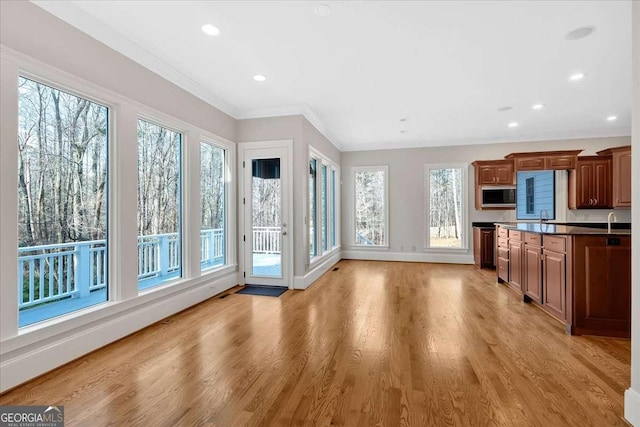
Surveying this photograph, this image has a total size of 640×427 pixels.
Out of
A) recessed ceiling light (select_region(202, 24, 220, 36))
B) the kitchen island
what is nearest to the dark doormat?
recessed ceiling light (select_region(202, 24, 220, 36))

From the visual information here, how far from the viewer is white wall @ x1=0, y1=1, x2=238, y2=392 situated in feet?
6.54

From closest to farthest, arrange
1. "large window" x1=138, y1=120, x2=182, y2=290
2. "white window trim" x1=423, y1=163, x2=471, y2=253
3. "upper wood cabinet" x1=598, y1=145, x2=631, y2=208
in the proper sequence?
"large window" x1=138, y1=120, x2=182, y2=290 < "upper wood cabinet" x1=598, y1=145, x2=631, y2=208 < "white window trim" x1=423, y1=163, x2=471, y2=253

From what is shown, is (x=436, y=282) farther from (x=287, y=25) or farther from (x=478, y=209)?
(x=287, y=25)

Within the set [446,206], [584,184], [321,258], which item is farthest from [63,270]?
[584,184]

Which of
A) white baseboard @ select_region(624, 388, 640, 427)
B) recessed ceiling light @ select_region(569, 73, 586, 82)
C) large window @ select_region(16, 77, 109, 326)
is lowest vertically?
white baseboard @ select_region(624, 388, 640, 427)

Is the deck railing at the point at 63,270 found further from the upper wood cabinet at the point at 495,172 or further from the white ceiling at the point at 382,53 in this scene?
the upper wood cabinet at the point at 495,172

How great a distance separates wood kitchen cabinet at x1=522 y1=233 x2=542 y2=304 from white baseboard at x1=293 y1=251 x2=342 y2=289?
3.01m

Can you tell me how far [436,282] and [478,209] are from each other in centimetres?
248

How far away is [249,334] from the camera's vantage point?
9.46 ft

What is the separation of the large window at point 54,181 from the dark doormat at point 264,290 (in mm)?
1917

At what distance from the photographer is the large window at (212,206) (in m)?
4.13

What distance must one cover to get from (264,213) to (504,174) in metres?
5.07

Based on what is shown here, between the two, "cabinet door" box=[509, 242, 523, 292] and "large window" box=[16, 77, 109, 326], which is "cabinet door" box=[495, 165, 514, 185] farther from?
"large window" box=[16, 77, 109, 326]

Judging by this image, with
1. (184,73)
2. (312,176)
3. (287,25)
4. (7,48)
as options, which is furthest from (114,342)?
(312,176)
